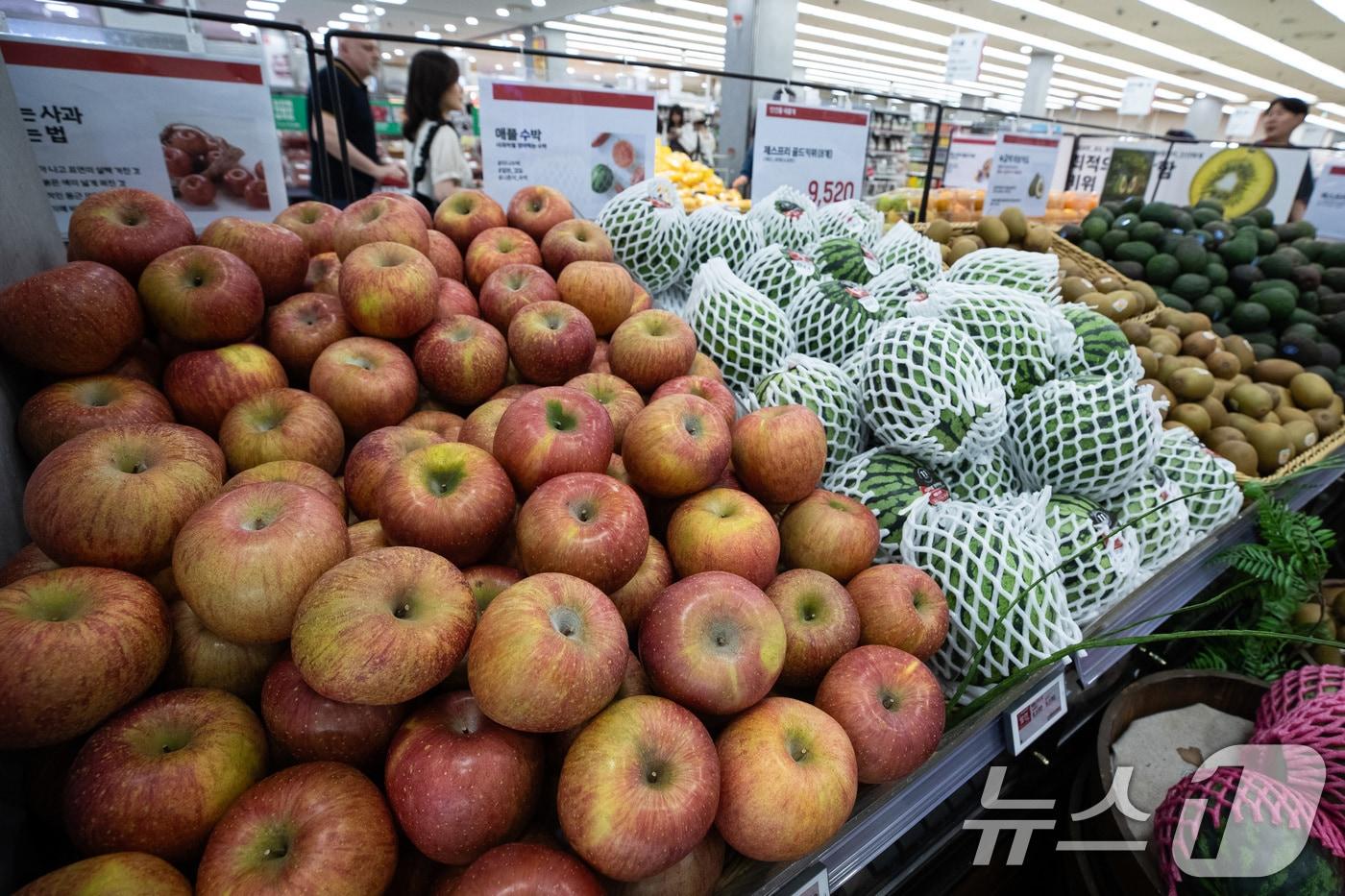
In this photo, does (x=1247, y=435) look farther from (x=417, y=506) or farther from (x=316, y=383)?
(x=316, y=383)

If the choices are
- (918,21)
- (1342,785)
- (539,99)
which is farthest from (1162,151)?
(918,21)

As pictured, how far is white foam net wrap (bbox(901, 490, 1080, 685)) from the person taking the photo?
4.65ft

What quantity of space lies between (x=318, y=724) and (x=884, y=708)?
0.87 meters

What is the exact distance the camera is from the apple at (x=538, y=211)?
7.26ft

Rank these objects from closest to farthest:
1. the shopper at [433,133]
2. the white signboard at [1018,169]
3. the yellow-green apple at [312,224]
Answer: the yellow-green apple at [312,224]
the shopper at [433,133]
the white signboard at [1018,169]

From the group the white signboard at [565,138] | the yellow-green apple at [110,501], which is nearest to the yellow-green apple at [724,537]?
the yellow-green apple at [110,501]

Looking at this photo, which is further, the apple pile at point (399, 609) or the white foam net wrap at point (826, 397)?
the white foam net wrap at point (826, 397)

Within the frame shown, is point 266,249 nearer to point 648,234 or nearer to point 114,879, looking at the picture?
point 648,234

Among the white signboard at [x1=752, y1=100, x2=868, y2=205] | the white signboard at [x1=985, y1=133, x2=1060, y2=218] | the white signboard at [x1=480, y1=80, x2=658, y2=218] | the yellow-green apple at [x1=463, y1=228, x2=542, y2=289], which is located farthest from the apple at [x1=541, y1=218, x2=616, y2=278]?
the white signboard at [x1=985, y1=133, x2=1060, y2=218]

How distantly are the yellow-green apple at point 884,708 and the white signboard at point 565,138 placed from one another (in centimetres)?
260

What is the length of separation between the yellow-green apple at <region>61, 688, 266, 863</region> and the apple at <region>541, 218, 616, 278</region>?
1.50 metres

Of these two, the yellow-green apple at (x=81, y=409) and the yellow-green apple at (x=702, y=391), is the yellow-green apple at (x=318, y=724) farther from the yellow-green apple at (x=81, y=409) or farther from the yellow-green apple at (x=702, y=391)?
the yellow-green apple at (x=702, y=391)

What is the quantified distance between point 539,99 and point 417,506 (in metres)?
2.41

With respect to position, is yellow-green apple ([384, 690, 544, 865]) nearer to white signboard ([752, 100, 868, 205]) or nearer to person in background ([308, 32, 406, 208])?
white signboard ([752, 100, 868, 205])
